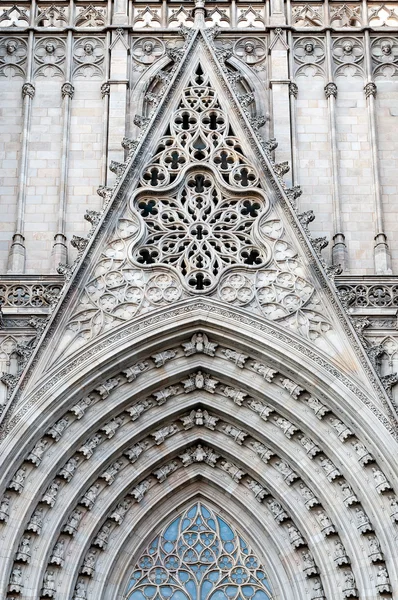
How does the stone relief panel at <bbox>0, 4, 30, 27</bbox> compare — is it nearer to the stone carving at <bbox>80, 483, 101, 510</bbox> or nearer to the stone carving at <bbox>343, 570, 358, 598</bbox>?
the stone carving at <bbox>80, 483, 101, 510</bbox>

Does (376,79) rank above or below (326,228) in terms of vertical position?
above

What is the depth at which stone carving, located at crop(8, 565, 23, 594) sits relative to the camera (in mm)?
18922

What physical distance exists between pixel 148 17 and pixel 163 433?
23.0 ft

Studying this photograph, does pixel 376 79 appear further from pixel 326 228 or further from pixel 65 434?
pixel 65 434

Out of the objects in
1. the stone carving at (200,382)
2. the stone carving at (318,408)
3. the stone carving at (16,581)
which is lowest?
the stone carving at (16,581)

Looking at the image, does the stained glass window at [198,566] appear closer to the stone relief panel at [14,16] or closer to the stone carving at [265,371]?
the stone carving at [265,371]

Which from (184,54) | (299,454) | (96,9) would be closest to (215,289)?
(299,454)

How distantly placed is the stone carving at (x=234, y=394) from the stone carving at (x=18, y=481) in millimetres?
3023

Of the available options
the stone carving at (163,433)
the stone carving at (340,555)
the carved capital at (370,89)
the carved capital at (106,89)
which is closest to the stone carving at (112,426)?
the stone carving at (163,433)

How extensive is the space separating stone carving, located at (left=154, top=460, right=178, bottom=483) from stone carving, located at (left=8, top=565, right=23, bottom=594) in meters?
2.46

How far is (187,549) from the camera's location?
20484mm

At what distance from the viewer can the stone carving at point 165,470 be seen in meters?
20.5

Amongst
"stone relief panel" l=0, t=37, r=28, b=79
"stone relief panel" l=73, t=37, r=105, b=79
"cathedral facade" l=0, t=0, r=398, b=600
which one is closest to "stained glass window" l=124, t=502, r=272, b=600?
"cathedral facade" l=0, t=0, r=398, b=600

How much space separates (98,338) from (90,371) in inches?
18.5
